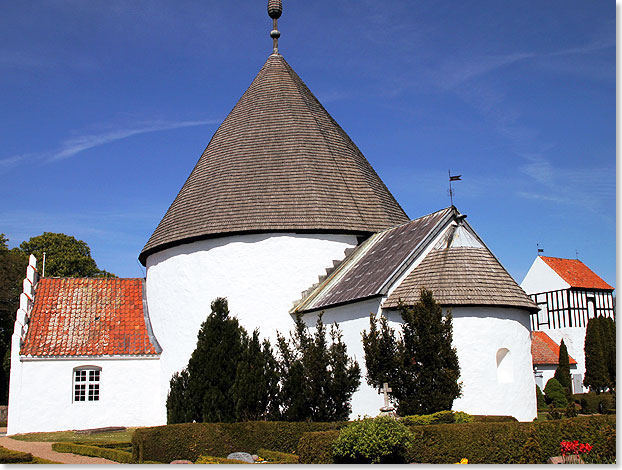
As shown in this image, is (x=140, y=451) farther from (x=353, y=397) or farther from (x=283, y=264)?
(x=283, y=264)

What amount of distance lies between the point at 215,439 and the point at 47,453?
16.7ft

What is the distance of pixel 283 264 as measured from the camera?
21297 mm

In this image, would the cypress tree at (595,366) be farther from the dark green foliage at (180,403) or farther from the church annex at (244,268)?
the dark green foliage at (180,403)

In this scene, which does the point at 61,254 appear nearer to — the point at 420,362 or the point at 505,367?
the point at 505,367

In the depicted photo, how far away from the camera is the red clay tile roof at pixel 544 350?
46844mm

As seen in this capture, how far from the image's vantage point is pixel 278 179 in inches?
891

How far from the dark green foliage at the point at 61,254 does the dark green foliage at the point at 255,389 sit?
33.3 metres

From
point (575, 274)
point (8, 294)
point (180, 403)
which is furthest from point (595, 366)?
point (8, 294)

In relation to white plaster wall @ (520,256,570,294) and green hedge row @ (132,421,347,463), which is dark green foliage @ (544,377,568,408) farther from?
green hedge row @ (132,421,347,463)

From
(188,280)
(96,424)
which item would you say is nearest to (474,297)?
(188,280)

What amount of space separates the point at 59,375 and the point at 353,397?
10741 millimetres

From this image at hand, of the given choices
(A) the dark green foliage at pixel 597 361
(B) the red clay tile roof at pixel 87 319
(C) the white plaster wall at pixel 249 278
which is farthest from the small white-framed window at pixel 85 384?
(A) the dark green foliage at pixel 597 361

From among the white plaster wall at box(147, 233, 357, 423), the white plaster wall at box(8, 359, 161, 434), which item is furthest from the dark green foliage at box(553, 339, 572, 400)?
the white plaster wall at box(8, 359, 161, 434)

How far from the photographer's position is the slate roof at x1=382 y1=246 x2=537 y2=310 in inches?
653
